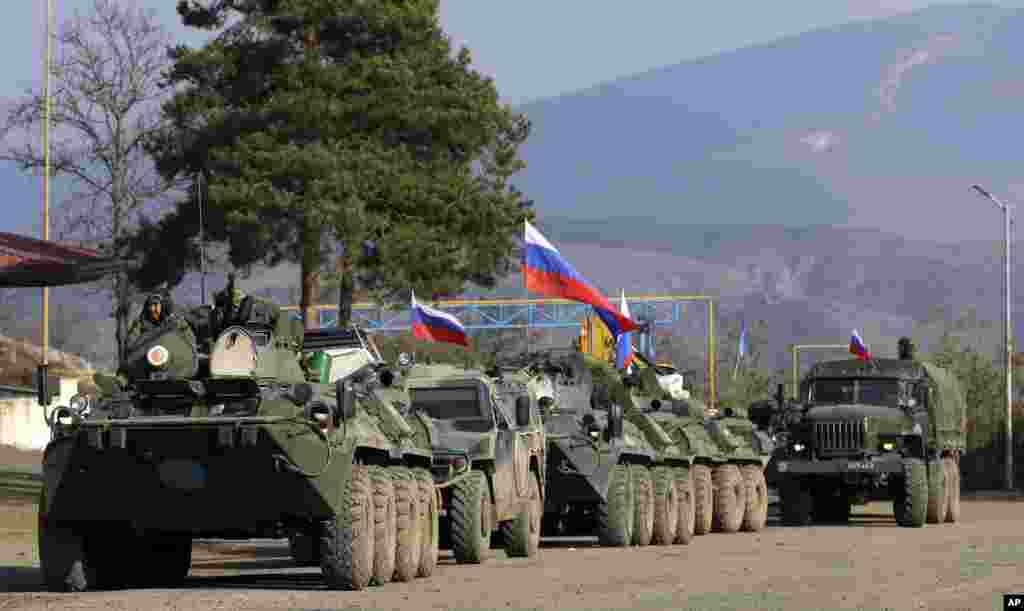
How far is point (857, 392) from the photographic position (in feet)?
124

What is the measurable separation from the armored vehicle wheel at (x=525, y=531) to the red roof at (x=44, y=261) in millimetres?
9872

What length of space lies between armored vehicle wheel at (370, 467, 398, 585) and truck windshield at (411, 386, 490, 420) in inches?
176

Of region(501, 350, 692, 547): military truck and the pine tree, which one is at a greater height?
the pine tree

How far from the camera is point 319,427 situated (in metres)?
18.5

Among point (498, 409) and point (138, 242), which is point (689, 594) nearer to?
point (498, 409)

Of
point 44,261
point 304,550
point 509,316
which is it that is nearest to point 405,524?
point 304,550

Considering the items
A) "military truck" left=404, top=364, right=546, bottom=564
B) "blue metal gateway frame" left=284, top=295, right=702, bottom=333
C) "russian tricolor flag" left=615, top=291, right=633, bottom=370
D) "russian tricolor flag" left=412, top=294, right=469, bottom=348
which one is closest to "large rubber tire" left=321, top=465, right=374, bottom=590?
"military truck" left=404, top=364, right=546, bottom=564

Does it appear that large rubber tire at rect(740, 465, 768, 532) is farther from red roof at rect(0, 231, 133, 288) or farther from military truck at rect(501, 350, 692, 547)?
red roof at rect(0, 231, 133, 288)

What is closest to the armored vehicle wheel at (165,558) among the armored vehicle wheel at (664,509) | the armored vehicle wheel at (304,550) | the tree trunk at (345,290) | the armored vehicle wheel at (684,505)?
the armored vehicle wheel at (304,550)

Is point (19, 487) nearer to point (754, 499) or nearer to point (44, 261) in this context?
point (44, 261)

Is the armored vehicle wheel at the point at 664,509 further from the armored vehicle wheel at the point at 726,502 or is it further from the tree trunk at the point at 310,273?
the tree trunk at the point at 310,273

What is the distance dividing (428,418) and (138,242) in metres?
24.7

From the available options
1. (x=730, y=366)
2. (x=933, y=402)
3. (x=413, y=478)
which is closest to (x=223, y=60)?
(x=933, y=402)

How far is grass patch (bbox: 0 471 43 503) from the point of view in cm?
3844
